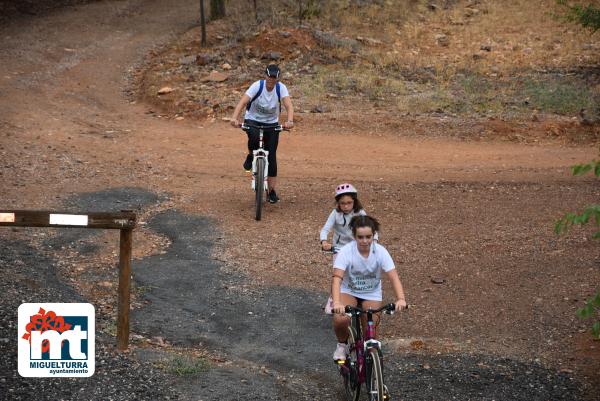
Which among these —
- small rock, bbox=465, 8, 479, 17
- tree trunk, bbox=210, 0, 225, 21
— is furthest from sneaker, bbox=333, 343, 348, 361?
small rock, bbox=465, 8, 479, 17

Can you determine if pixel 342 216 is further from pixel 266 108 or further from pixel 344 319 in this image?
pixel 266 108

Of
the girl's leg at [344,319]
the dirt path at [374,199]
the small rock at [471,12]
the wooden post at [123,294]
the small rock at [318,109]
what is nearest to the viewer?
the girl's leg at [344,319]

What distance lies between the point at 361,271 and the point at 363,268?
0.03m

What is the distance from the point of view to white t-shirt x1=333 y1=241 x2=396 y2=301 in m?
6.62

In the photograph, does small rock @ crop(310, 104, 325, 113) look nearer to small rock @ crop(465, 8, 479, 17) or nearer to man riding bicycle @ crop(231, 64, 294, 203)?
man riding bicycle @ crop(231, 64, 294, 203)

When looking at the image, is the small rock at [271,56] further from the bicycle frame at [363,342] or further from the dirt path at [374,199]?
the bicycle frame at [363,342]

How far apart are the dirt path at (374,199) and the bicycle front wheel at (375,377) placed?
1127mm

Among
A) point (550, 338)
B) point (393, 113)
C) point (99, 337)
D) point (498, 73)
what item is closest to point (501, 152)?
point (393, 113)

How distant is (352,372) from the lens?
670cm

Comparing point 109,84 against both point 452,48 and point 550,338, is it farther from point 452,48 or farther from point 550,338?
point 550,338

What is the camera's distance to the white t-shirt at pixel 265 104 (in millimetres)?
11883

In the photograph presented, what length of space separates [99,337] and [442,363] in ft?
10.4

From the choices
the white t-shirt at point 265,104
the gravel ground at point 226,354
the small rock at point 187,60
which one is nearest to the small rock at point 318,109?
the small rock at point 187,60

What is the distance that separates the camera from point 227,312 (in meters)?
9.04
